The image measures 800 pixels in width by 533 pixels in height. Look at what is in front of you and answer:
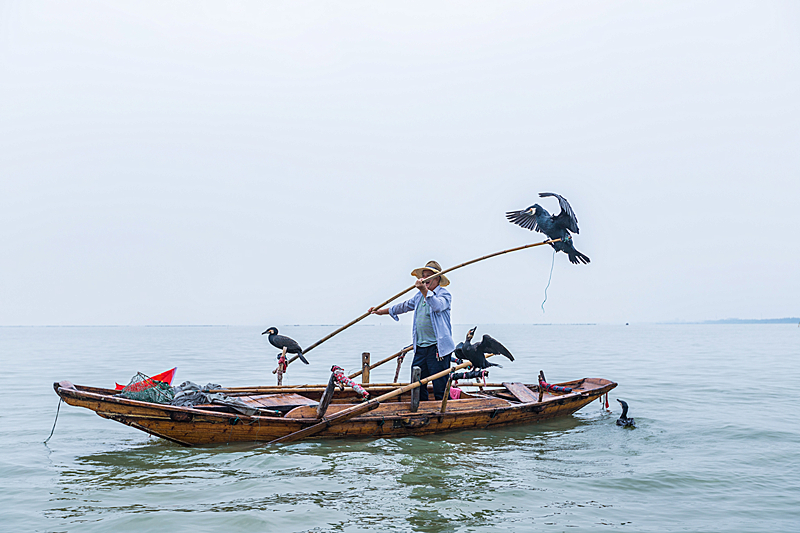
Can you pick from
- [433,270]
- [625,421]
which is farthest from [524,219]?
[625,421]

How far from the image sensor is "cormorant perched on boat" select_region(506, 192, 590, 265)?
26.4 ft

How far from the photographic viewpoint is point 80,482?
5.80 m

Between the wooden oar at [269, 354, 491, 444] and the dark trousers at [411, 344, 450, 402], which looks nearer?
the wooden oar at [269, 354, 491, 444]

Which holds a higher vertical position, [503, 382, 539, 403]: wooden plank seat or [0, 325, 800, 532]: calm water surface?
[503, 382, 539, 403]: wooden plank seat

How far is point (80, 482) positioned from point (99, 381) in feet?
37.4

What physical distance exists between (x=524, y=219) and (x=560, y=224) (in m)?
0.83

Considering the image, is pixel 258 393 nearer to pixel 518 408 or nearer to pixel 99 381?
pixel 518 408

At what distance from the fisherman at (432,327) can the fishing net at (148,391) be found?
3.25m

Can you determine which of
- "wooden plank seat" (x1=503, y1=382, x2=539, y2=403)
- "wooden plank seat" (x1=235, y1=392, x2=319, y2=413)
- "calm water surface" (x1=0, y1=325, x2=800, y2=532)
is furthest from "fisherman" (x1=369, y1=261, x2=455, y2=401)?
"wooden plank seat" (x1=235, y1=392, x2=319, y2=413)

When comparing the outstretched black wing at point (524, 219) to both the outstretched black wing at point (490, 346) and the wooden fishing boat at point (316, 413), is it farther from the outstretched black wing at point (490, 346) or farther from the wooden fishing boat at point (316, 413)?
the wooden fishing boat at point (316, 413)

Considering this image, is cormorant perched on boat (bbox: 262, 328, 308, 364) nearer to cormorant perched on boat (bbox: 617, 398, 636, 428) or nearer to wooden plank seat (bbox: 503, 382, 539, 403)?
wooden plank seat (bbox: 503, 382, 539, 403)

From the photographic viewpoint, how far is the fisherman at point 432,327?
298 inches

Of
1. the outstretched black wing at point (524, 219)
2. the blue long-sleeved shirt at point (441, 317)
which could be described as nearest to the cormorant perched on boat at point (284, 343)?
the blue long-sleeved shirt at point (441, 317)

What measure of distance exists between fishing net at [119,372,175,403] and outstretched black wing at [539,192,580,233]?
19.2 ft
